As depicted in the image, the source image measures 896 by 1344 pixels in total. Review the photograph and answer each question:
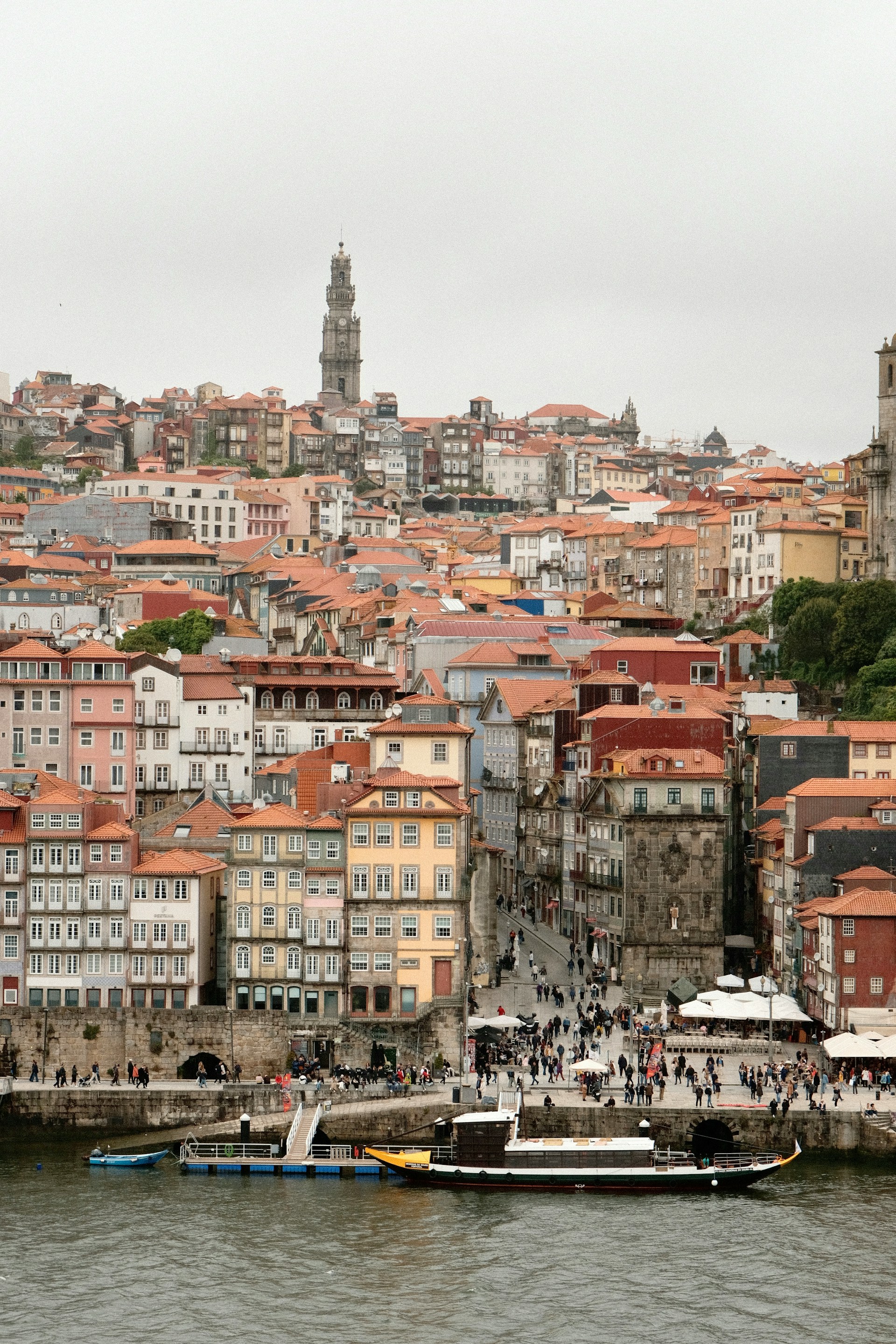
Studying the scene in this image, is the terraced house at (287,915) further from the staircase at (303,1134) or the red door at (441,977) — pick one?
the staircase at (303,1134)

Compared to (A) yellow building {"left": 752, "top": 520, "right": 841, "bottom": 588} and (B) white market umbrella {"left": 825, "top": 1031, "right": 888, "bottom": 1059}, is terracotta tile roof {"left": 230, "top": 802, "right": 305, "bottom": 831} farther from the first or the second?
(A) yellow building {"left": 752, "top": 520, "right": 841, "bottom": 588}

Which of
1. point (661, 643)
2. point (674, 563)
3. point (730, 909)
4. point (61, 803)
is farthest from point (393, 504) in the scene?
point (61, 803)

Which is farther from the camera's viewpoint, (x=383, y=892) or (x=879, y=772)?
(x=879, y=772)

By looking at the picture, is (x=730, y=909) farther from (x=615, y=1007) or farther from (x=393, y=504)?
(x=393, y=504)

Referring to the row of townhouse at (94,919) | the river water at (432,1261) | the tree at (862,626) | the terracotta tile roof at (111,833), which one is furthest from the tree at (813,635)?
the river water at (432,1261)

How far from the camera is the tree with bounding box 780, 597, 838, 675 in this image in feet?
377

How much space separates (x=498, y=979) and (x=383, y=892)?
9.43 m

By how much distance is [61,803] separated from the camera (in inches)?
2830

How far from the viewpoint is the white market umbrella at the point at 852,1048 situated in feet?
216

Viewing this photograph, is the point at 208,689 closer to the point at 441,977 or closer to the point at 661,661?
the point at 661,661

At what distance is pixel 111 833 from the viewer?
235 ft

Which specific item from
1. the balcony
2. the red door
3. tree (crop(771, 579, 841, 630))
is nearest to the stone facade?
the red door

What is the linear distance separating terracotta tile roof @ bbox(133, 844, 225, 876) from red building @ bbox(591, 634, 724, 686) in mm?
28955

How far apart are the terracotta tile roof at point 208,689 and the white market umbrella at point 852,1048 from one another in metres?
33.1
